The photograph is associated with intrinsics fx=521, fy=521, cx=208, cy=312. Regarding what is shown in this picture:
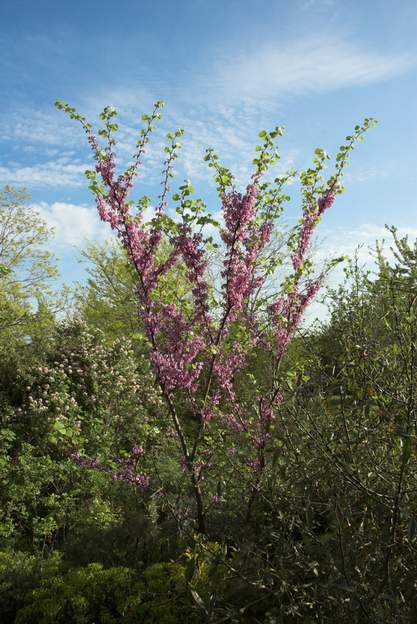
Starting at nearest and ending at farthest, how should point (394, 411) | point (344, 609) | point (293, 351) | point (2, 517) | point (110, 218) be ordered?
point (344, 609), point (394, 411), point (110, 218), point (2, 517), point (293, 351)

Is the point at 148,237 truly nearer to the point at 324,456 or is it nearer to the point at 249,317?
the point at 249,317

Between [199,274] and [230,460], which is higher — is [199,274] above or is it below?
above

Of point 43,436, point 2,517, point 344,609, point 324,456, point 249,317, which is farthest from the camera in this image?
point 43,436

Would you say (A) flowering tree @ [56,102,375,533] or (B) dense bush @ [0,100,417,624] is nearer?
(B) dense bush @ [0,100,417,624]

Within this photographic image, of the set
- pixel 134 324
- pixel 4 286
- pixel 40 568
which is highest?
pixel 4 286

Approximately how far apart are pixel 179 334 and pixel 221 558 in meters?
2.76

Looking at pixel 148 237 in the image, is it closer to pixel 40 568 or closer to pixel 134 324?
pixel 40 568

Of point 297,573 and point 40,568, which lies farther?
point 40,568

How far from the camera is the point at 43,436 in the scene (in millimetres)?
8031

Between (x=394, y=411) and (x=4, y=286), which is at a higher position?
(x=4, y=286)

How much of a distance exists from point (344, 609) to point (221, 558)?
60 cm

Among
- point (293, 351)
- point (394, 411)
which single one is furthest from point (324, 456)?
point (293, 351)

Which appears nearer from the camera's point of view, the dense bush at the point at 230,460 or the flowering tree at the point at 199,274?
the dense bush at the point at 230,460

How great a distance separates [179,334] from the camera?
16.7 ft
